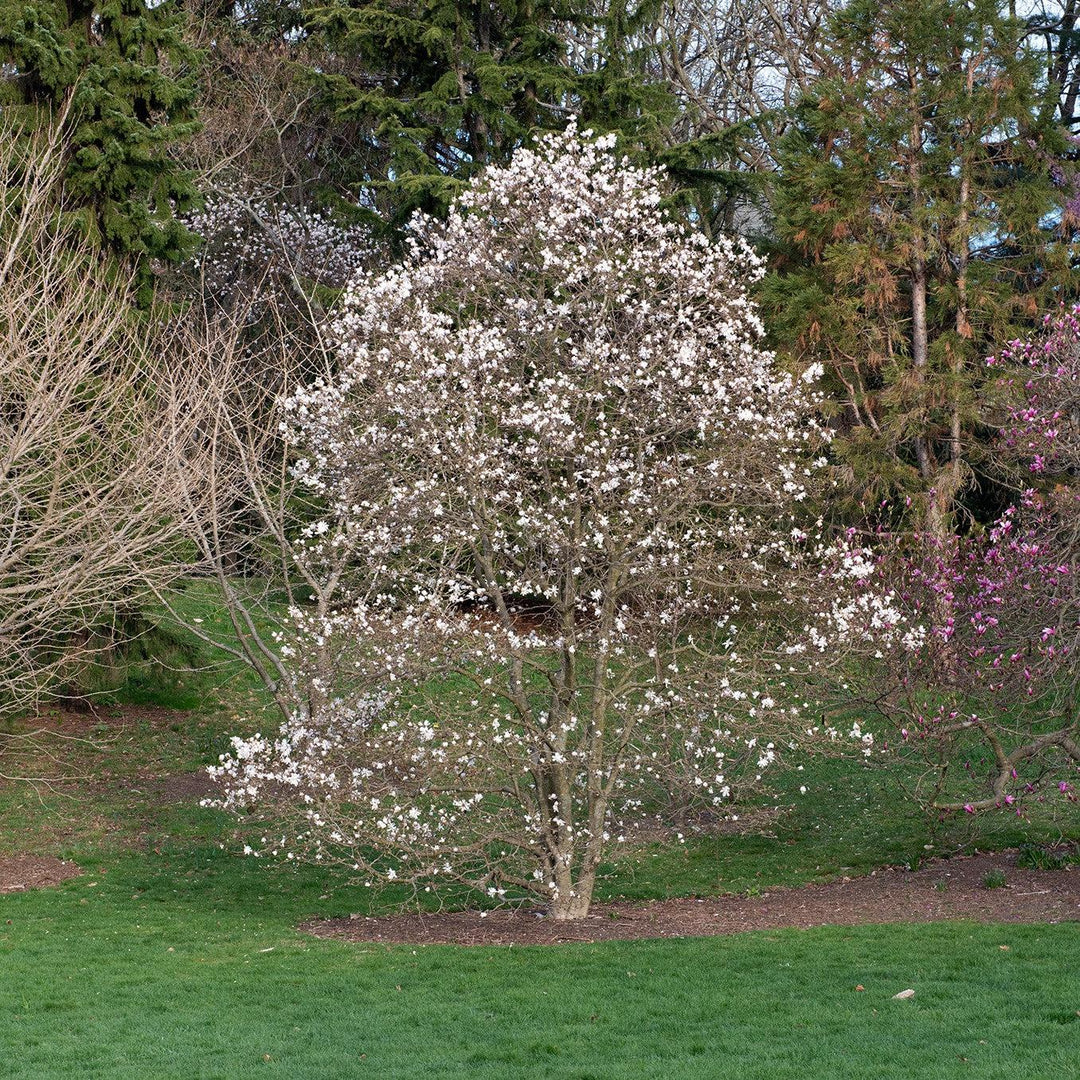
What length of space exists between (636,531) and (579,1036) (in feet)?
12.1

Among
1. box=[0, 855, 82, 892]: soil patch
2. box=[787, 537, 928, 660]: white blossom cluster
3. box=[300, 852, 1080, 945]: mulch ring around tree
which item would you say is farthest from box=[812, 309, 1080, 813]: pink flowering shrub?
box=[0, 855, 82, 892]: soil patch

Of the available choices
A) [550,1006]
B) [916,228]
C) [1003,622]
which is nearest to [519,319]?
[1003,622]

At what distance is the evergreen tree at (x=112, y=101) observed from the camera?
50.6ft

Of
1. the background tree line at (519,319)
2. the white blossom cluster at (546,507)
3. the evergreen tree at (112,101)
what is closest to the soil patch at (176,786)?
the background tree line at (519,319)

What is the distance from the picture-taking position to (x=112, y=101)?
15.7 metres

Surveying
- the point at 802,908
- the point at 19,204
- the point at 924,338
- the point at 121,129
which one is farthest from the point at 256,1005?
the point at 924,338

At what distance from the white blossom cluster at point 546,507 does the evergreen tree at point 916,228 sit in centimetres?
905

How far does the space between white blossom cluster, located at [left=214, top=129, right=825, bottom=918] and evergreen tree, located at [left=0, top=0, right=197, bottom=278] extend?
6.42 metres

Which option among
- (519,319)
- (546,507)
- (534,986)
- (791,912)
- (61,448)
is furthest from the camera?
(61,448)

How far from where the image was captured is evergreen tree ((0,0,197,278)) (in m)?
15.4

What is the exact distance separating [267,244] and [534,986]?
19208 mm

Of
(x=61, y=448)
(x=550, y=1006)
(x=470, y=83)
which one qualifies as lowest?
(x=550, y=1006)

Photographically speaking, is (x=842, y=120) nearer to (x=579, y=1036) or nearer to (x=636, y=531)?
(x=636, y=531)

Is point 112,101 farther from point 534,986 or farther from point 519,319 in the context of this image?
point 534,986
